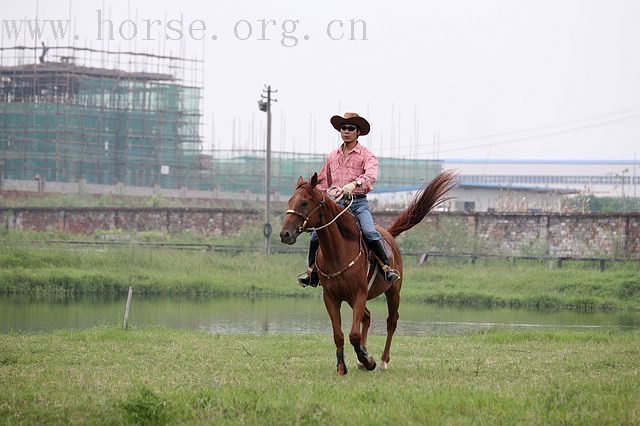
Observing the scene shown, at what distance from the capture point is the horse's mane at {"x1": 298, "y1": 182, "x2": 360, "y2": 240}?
11.1 meters

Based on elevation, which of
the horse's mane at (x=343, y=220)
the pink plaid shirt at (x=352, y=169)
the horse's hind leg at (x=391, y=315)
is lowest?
the horse's hind leg at (x=391, y=315)

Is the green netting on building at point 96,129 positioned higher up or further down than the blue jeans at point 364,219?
higher up

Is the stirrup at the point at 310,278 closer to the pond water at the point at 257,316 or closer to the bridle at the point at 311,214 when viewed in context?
the bridle at the point at 311,214

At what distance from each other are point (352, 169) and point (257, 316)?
15115 millimetres

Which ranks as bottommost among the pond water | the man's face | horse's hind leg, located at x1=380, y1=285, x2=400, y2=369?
the pond water

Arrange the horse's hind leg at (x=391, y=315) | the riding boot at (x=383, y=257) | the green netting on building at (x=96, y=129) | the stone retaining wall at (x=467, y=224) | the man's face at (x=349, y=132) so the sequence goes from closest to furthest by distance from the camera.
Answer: the riding boot at (x=383, y=257)
the man's face at (x=349, y=132)
the horse's hind leg at (x=391, y=315)
the stone retaining wall at (x=467, y=224)
the green netting on building at (x=96, y=129)

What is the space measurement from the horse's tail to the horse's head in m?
3.23

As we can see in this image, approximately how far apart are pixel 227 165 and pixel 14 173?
1900 cm

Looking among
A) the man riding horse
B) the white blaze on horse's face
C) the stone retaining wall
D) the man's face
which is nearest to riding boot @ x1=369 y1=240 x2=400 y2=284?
the man riding horse

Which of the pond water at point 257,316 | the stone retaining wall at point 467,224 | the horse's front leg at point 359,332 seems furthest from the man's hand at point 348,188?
the stone retaining wall at point 467,224

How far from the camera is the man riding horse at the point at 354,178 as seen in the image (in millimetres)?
11805

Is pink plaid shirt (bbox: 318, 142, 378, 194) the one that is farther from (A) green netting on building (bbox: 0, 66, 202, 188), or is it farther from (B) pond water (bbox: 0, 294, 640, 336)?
(A) green netting on building (bbox: 0, 66, 202, 188)

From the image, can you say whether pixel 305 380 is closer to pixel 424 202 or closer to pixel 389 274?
pixel 389 274

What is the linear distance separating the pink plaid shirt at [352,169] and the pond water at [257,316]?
33.9ft
